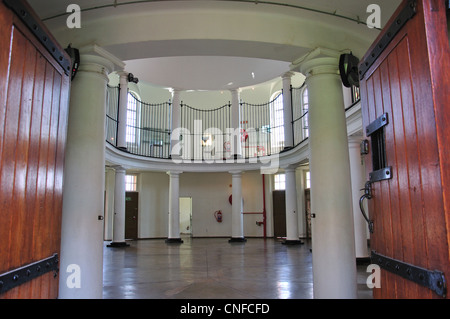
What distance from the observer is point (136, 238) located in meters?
17.2

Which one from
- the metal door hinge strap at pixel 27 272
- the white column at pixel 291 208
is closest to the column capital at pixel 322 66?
the metal door hinge strap at pixel 27 272

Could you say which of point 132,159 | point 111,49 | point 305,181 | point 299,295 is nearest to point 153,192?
point 132,159

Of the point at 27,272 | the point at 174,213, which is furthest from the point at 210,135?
the point at 27,272

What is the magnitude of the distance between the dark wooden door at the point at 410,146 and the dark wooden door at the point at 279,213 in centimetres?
1466

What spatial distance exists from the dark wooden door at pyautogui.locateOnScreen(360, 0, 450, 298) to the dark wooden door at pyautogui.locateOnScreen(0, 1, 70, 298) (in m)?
2.28

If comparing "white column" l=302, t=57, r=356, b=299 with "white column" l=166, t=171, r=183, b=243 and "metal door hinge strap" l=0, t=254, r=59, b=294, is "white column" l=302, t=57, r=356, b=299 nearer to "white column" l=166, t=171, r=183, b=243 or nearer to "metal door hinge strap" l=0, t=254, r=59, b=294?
"metal door hinge strap" l=0, t=254, r=59, b=294

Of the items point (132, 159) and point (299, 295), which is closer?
point (299, 295)

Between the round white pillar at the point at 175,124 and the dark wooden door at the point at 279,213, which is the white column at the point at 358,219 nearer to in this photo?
the round white pillar at the point at 175,124

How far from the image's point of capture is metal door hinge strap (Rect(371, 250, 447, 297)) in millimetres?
1690

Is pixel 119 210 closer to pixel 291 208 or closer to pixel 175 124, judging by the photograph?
pixel 175 124

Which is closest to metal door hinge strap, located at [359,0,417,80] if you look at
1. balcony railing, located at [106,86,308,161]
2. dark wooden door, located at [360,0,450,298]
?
dark wooden door, located at [360,0,450,298]

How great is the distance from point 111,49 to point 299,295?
4.63m

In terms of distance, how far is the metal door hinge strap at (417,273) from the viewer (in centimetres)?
169

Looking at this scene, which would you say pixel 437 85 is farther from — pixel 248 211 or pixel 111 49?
pixel 248 211
